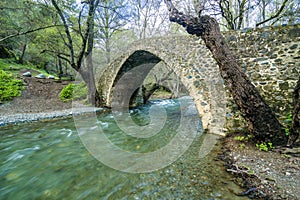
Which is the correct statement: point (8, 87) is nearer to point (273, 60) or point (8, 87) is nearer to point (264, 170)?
point (264, 170)

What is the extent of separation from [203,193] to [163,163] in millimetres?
1007

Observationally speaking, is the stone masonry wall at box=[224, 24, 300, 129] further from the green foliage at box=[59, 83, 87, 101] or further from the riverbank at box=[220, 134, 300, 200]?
the green foliage at box=[59, 83, 87, 101]

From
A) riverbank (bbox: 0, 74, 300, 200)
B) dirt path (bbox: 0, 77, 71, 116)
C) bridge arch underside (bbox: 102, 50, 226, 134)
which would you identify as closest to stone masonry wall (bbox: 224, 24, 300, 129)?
bridge arch underside (bbox: 102, 50, 226, 134)

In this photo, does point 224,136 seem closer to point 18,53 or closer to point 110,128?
point 110,128

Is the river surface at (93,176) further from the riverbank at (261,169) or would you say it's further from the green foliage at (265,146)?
the green foliage at (265,146)

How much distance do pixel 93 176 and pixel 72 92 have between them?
9.64m

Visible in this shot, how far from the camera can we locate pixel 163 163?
2.98 meters

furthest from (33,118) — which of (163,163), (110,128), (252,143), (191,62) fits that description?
(252,143)

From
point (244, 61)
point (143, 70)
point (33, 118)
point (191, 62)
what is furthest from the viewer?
point (143, 70)

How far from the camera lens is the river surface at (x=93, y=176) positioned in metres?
2.17

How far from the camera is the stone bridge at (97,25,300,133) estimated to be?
3.47 metres

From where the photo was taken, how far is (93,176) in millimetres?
2629

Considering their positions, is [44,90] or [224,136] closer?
[224,136]

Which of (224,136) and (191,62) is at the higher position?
(191,62)
